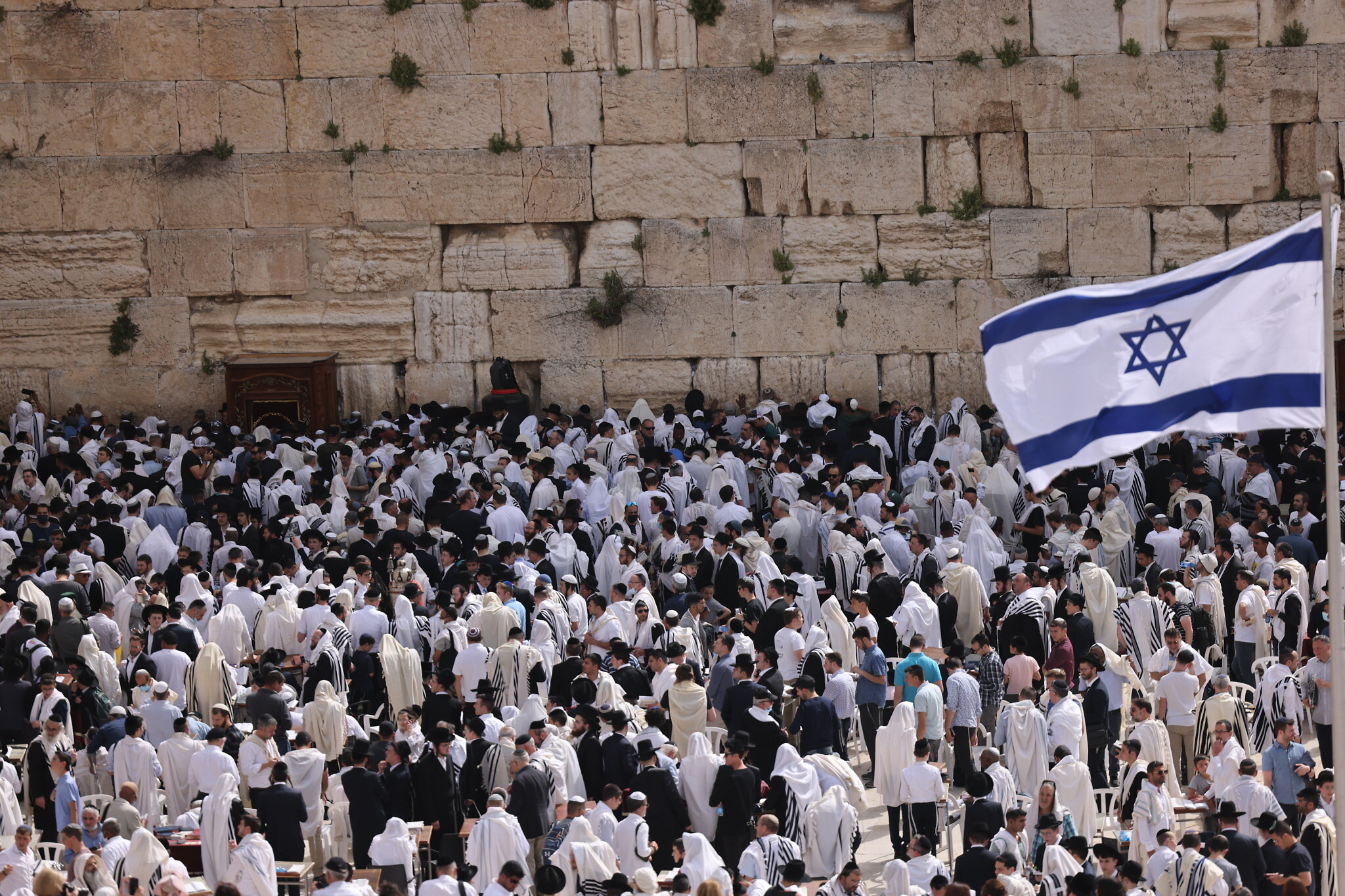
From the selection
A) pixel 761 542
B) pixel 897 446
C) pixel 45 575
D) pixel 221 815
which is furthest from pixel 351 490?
pixel 221 815

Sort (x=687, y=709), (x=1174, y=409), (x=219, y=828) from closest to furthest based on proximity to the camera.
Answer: (x=1174, y=409), (x=219, y=828), (x=687, y=709)

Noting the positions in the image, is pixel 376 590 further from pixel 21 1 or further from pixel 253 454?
pixel 21 1

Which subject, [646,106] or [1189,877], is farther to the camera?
[646,106]

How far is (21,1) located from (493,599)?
1169 cm

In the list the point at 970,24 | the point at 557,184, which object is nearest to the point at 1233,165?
the point at 970,24

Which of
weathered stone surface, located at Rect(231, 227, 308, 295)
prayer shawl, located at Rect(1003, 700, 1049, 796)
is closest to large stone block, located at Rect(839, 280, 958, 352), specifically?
weathered stone surface, located at Rect(231, 227, 308, 295)

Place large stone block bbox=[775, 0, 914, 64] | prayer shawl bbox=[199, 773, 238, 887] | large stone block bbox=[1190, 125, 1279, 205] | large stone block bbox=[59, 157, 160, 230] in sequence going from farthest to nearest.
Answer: large stone block bbox=[59, 157, 160, 230], large stone block bbox=[775, 0, 914, 64], large stone block bbox=[1190, 125, 1279, 205], prayer shawl bbox=[199, 773, 238, 887]

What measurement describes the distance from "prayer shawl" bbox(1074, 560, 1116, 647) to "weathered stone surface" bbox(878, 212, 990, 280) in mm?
7992

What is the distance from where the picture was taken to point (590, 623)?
13648 millimetres

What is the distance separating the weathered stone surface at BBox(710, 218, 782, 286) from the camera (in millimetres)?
21094

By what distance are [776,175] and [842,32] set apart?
6.13 feet

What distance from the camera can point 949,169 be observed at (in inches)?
827

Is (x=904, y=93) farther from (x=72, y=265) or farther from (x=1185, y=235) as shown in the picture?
(x=72, y=265)

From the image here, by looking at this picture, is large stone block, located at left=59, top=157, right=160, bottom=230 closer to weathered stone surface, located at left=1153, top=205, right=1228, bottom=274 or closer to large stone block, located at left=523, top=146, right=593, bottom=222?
large stone block, located at left=523, top=146, right=593, bottom=222
